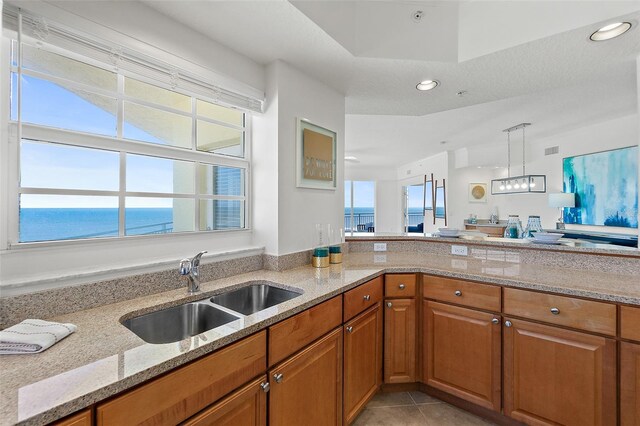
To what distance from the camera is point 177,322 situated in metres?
1.40

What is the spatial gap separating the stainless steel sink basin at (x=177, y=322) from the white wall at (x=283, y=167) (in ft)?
2.19

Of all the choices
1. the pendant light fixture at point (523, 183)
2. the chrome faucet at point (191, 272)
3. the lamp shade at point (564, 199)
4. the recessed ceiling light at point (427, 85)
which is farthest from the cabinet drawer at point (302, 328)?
the lamp shade at point (564, 199)

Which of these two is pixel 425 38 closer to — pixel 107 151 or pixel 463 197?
pixel 107 151

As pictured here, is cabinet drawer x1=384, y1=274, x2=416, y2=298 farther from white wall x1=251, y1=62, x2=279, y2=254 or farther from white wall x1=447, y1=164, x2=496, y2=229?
white wall x1=447, y1=164, x2=496, y2=229

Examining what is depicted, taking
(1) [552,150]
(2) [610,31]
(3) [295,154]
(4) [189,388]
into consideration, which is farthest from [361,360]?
(1) [552,150]

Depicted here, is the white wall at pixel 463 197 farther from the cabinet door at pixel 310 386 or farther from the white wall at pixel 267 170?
the cabinet door at pixel 310 386

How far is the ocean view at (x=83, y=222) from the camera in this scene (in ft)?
4.00

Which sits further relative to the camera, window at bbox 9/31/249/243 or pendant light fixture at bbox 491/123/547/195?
pendant light fixture at bbox 491/123/547/195

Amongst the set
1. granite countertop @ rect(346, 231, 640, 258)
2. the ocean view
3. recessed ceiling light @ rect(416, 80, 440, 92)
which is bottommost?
granite countertop @ rect(346, 231, 640, 258)

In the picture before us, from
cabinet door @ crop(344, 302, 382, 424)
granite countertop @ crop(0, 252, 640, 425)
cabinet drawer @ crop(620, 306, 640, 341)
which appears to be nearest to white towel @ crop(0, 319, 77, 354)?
granite countertop @ crop(0, 252, 640, 425)

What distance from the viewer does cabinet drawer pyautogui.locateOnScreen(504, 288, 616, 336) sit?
4.94ft

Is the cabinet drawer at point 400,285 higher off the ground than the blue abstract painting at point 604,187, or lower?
lower

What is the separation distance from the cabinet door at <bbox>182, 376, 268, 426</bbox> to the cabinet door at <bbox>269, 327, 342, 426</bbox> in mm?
52

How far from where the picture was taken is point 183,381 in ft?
3.01
